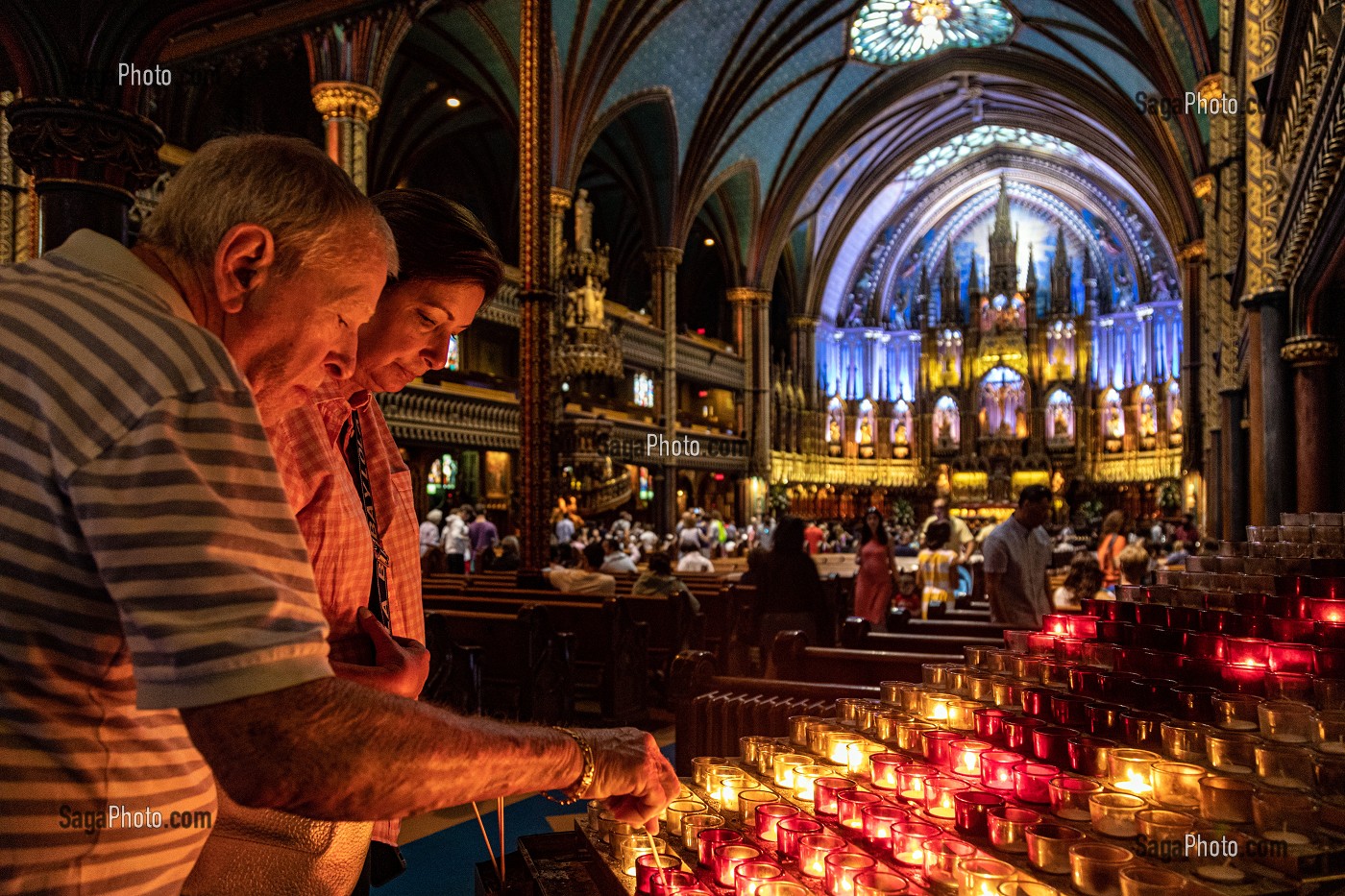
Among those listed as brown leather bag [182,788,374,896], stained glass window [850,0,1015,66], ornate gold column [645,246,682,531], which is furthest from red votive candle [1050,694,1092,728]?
stained glass window [850,0,1015,66]

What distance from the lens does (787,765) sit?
66.9 inches

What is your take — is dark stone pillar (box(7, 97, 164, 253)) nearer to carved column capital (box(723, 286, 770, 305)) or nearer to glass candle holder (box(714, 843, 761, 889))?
glass candle holder (box(714, 843, 761, 889))

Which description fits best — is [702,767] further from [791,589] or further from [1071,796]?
[791,589]

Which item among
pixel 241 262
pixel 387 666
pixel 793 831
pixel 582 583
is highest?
pixel 241 262

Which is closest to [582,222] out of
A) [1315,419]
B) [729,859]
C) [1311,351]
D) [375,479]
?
[1311,351]

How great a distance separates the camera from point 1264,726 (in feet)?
5.29

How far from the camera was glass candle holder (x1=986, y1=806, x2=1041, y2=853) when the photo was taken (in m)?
1.29

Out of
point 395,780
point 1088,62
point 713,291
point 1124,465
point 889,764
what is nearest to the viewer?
point 395,780

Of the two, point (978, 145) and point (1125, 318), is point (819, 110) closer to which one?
point (978, 145)

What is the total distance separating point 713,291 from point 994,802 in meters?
30.1

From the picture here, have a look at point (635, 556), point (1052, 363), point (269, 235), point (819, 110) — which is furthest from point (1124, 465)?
point (269, 235)

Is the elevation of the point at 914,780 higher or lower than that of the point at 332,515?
lower

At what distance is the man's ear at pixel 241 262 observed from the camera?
37.0 inches

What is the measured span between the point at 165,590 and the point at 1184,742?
5.10 ft
